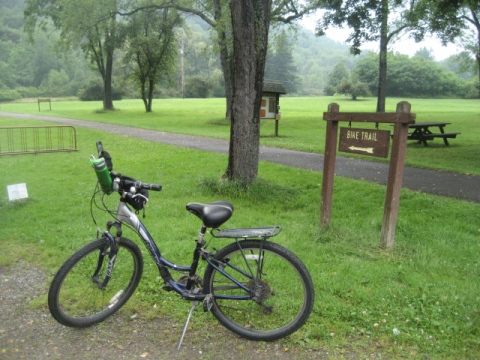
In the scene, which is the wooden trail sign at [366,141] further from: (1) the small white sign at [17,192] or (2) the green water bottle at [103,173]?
(1) the small white sign at [17,192]

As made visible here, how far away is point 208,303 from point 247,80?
5.37 meters

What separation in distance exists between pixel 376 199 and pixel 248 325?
16.8 ft

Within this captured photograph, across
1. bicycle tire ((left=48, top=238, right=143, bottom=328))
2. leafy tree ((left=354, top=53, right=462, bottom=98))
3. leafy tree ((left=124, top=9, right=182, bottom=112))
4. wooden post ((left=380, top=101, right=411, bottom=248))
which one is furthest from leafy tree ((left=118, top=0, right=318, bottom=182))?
leafy tree ((left=354, top=53, right=462, bottom=98))

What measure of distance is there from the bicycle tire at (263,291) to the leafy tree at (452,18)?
10.8m

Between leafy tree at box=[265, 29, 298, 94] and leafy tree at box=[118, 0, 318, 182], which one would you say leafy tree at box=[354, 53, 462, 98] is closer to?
leafy tree at box=[265, 29, 298, 94]

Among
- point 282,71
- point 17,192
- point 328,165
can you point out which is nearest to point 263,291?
point 328,165

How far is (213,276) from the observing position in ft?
11.6

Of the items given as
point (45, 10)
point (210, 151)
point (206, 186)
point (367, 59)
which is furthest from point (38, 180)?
point (367, 59)

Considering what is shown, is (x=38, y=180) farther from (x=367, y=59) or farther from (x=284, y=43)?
(x=367, y=59)

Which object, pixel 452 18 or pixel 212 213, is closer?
pixel 212 213

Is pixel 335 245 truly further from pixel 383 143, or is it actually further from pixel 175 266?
pixel 175 266

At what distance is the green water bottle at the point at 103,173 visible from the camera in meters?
3.41

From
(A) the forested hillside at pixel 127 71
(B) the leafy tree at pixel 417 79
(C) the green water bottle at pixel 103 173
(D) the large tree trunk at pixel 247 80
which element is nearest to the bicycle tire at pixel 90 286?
(C) the green water bottle at pixel 103 173

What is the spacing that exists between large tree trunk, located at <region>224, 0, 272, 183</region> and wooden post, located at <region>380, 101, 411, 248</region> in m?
3.34
